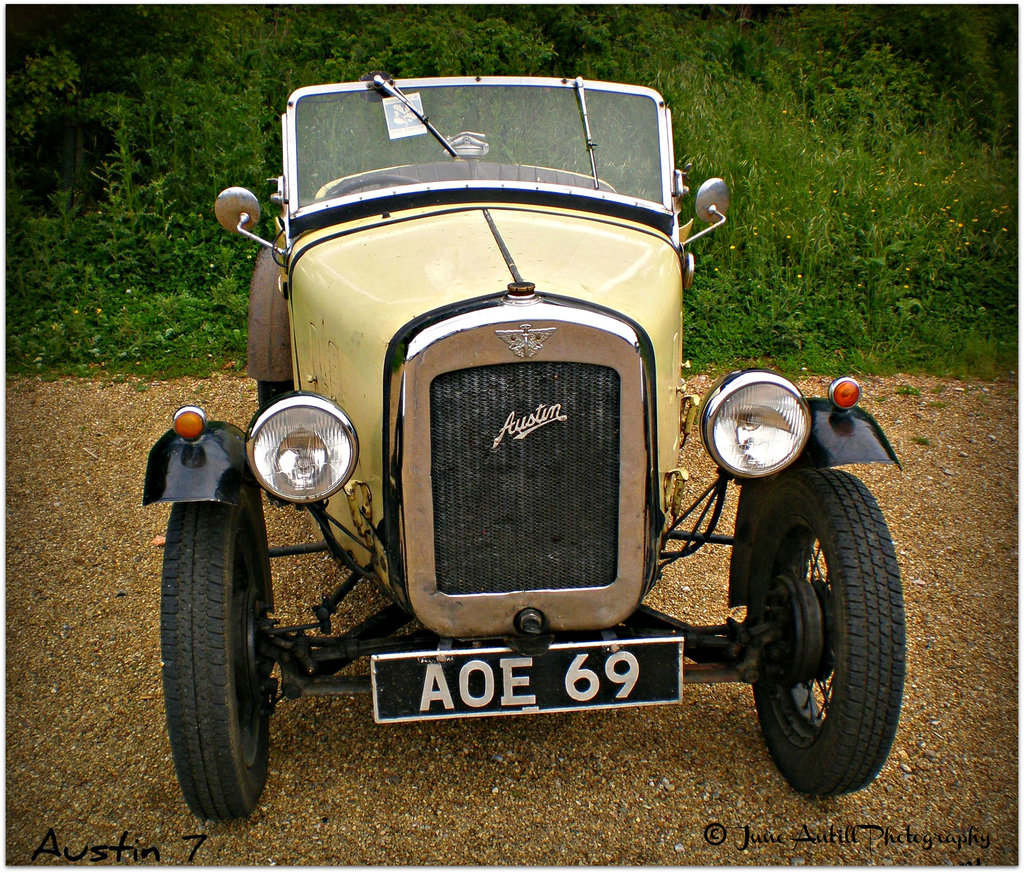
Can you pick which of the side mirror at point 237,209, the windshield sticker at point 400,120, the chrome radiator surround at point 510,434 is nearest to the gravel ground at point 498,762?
the chrome radiator surround at point 510,434

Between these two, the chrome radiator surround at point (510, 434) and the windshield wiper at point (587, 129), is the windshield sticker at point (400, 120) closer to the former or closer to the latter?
the windshield wiper at point (587, 129)

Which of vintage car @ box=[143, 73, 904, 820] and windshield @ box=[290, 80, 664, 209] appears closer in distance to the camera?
vintage car @ box=[143, 73, 904, 820]

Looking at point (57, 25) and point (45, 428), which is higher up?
point (57, 25)

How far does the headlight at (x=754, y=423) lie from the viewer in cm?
229

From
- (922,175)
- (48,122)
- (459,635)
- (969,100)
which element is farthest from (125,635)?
(969,100)

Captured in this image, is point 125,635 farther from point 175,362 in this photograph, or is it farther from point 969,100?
point 969,100

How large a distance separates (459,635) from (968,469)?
3589mm

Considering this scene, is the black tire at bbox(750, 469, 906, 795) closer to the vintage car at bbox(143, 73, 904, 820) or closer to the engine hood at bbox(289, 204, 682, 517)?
the vintage car at bbox(143, 73, 904, 820)

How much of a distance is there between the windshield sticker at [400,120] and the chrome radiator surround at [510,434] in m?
1.48

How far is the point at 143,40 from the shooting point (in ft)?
23.4

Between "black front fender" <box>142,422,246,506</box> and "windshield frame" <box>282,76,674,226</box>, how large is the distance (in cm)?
105

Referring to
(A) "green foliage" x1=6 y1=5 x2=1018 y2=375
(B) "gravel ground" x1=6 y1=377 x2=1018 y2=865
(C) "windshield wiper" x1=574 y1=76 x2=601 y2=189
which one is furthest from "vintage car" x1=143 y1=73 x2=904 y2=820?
(A) "green foliage" x1=6 y1=5 x2=1018 y2=375

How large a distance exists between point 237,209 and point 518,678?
2.06 m

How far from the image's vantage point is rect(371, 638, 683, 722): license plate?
2.26m
